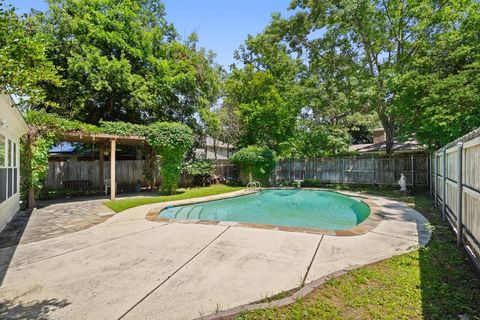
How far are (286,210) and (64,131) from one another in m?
8.64

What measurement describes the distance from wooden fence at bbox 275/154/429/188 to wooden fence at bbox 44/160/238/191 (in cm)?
701

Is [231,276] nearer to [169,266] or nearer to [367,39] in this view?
[169,266]

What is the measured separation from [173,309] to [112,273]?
137 centimetres

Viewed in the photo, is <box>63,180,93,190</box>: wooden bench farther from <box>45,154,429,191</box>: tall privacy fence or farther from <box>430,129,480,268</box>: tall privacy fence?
<box>430,129,480,268</box>: tall privacy fence

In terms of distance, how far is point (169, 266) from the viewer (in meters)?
3.70

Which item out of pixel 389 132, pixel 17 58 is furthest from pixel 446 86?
pixel 17 58

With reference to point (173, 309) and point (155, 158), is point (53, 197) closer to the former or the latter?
point (155, 158)

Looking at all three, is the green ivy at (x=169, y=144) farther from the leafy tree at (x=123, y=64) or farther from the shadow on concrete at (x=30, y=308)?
the shadow on concrete at (x=30, y=308)

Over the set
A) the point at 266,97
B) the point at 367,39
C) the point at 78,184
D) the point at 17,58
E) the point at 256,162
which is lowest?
the point at 78,184

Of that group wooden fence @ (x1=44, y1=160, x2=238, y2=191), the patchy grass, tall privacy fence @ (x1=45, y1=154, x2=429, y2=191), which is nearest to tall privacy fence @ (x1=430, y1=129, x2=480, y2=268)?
the patchy grass

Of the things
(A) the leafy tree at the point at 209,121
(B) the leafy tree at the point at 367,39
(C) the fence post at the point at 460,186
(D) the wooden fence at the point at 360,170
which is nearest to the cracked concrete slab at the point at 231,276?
(C) the fence post at the point at 460,186

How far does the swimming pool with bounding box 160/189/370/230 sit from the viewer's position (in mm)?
7816

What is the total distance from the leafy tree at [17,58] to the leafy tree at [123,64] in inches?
377

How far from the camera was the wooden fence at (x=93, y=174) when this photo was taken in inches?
467
